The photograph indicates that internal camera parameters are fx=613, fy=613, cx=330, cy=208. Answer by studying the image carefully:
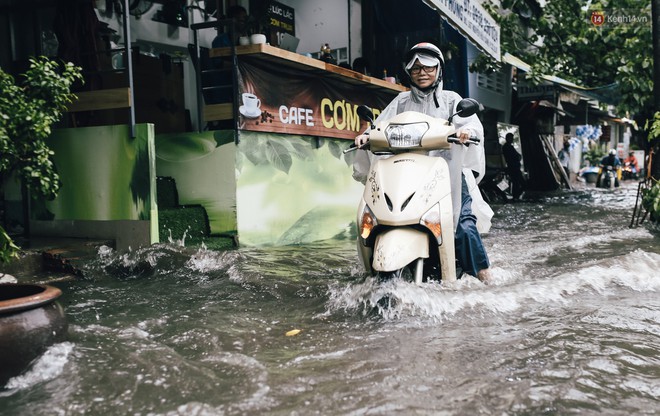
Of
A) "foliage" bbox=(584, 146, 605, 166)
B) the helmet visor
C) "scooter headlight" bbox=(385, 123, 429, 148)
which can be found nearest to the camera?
"scooter headlight" bbox=(385, 123, 429, 148)

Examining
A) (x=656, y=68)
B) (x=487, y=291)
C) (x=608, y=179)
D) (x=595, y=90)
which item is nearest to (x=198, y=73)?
(x=487, y=291)

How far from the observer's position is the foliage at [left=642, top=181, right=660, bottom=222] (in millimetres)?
8102

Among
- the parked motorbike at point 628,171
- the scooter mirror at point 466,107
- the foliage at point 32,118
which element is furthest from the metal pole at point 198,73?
the parked motorbike at point 628,171

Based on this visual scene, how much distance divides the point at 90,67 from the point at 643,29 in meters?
11.1

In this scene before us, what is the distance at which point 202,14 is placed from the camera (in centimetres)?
978

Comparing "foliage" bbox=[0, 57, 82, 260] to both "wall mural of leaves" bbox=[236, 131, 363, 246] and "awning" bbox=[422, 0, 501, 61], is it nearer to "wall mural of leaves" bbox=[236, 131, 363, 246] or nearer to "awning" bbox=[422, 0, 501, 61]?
"wall mural of leaves" bbox=[236, 131, 363, 246]

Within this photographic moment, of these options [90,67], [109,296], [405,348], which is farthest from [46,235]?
[405,348]

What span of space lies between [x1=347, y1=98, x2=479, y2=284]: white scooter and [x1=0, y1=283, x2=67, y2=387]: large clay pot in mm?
1795

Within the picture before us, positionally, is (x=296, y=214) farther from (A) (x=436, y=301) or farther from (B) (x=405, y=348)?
(B) (x=405, y=348)

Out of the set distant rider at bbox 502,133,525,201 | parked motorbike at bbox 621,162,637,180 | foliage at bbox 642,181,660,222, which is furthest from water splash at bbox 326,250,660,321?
parked motorbike at bbox 621,162,637,180

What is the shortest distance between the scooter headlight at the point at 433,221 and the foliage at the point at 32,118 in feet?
9.40

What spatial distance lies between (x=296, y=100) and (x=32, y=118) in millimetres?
3687

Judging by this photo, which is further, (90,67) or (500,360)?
(90,67)

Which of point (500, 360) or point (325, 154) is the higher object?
point (325, 154)
